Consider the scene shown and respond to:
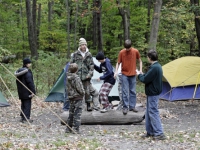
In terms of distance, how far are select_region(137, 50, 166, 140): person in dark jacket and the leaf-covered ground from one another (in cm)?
28

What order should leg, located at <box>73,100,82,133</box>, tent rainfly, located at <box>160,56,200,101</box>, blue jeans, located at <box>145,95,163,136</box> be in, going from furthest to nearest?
1. tent rainfly, located at <box>160,56,200,101</box>
2. leg, located at <box>73,100,82,133</box>
3. blue jeans, located at <box>145,95,163,136</box>

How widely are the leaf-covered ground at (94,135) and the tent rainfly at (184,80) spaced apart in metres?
2.50

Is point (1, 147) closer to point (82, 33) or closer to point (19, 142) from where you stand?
point (19, 142)

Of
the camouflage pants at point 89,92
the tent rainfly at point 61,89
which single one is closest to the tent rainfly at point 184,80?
the tent rainfly at point 61,89

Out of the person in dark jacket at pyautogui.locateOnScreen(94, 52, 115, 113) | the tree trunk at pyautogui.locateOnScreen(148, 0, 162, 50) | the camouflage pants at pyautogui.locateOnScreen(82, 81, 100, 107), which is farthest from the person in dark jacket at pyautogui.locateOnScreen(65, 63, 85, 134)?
the tree trunk at pyautogui.locateOnScreen(148, 0, 162, 50)

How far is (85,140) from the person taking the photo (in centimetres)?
705

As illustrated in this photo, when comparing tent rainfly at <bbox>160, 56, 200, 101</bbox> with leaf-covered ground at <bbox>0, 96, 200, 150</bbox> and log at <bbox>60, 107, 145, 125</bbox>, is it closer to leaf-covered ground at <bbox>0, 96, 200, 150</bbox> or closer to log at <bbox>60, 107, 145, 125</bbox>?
leaf-covered ground at <bbox>0, 96, 200, 150</bbox>

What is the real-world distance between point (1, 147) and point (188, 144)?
370cm

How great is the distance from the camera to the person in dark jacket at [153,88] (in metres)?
7.00

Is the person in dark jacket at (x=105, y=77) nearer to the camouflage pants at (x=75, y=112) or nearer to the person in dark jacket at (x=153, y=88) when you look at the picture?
the camouflage pants at (x=75, y=112)

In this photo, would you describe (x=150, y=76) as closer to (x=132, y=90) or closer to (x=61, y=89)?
(x=132, y=90)

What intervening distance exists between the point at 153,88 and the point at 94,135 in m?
1.84

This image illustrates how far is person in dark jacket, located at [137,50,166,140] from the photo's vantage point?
7.00 metres

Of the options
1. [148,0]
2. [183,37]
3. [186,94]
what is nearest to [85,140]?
[186,94]
